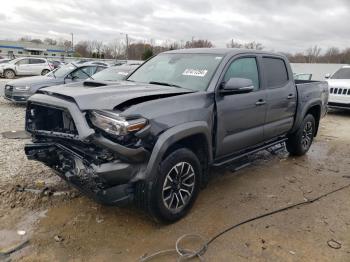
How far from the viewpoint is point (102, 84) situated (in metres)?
3.93

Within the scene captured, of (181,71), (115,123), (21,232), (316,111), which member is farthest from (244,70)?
(21,232)

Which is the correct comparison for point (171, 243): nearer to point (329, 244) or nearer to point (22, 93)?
point (329, 244)

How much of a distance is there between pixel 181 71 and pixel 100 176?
6.38ft

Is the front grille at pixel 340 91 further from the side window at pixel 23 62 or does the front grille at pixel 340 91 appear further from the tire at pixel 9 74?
the tire at pixel 9 74

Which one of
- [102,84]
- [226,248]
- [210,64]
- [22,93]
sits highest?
[210,64]

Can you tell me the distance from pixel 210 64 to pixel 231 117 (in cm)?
72

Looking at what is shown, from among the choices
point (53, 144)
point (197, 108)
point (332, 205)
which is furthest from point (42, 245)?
point (332, 205)

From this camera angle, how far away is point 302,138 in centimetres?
628

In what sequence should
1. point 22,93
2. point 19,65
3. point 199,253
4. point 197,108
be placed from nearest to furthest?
point 199,253, point 197,108, point 22,93, point 19,65

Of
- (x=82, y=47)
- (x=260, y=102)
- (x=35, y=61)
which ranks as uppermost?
(x=82, y=47)

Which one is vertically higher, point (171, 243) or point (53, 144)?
point (53, 144)

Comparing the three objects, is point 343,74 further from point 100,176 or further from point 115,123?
point 100,176

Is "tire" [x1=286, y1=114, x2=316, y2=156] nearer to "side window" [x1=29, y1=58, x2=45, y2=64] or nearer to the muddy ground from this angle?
A: the muddy ground

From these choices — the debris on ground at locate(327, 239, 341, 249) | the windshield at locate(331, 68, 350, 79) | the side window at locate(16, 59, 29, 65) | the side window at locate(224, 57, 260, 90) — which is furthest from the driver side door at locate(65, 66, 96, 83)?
the side window at locate(16, 59, 29, 65)
